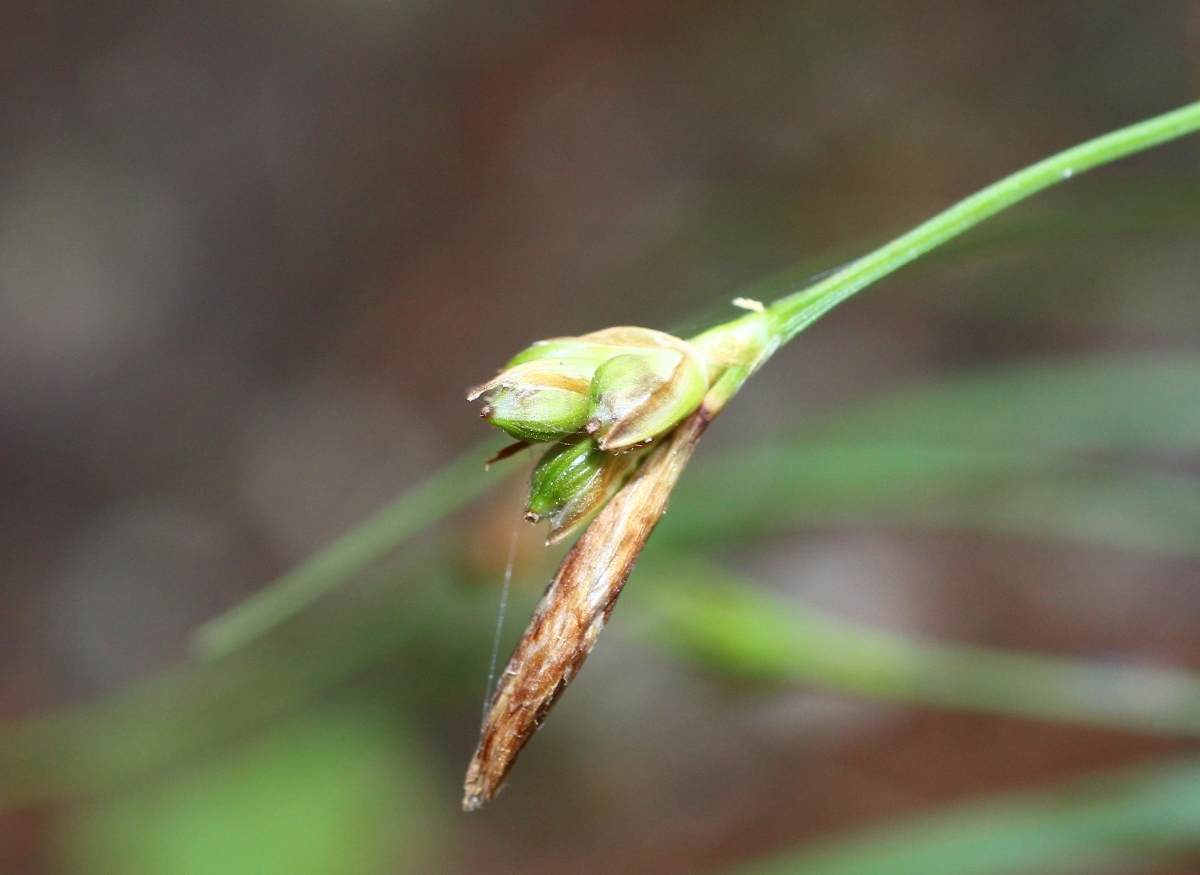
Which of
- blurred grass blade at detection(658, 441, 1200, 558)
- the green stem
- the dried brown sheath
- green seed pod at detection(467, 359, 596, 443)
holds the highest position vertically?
blurred grass blade at detection(658, 441, 1200, 558)

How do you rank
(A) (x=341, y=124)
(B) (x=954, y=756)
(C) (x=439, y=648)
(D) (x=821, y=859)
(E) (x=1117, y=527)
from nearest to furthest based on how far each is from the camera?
(D) (x=821, y=859), (E) (x=1117, y=527), (C) (x=439, y=648), (B) (x=954, y=756), (A) (x=341, y=124)

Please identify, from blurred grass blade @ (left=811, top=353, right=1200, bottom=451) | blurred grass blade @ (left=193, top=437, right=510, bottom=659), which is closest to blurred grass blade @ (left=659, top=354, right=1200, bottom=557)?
blurred grass blade @ (left=811, top=353, right=1200, bottom=451)

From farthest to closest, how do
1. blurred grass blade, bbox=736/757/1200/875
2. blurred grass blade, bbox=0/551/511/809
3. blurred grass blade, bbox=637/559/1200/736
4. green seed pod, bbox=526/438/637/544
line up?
blurred grass blade, bbox=0/551/511/809
blurred grass blade, bbox=637/559/1200/736
blurred grass blade, bbox=736/757/1200/875
green seed pod, bbox=526/438/637/544

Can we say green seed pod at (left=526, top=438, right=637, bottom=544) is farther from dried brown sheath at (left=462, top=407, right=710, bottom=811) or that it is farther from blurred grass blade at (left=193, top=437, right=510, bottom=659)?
blurred grass blade at (left=193, top=437, right=510, bottom=659)

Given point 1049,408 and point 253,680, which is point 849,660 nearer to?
point 1049,408

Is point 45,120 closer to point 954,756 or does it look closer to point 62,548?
point 62,548

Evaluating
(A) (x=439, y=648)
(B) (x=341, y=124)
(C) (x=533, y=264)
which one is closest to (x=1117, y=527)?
(A) (x=439, y=648)
